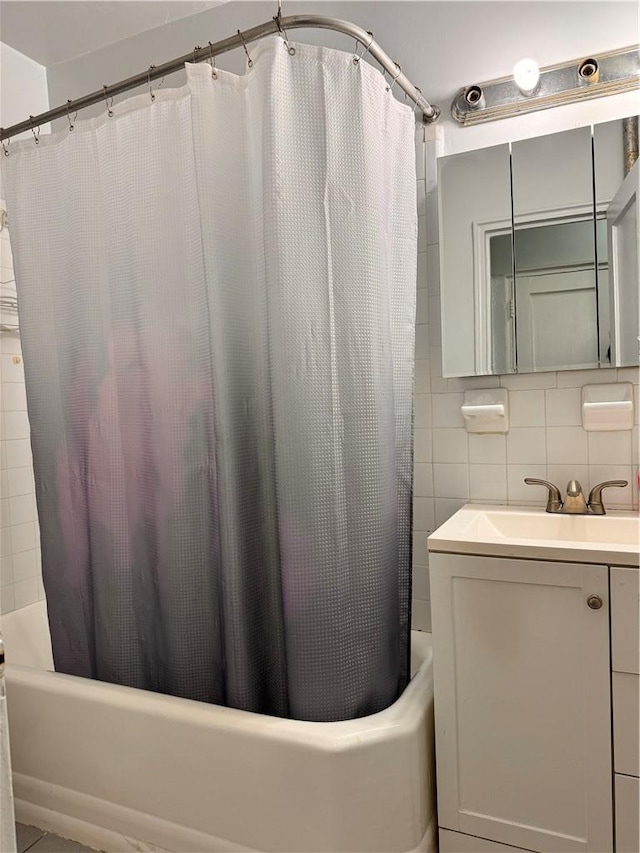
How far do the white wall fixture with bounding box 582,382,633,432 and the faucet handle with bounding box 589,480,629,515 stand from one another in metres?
0.15

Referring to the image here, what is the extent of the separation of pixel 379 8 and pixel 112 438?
1.54 meters

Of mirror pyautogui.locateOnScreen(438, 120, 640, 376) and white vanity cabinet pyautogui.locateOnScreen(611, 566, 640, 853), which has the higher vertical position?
mirror pyautogui.locateOnScreen(438, 120, 640, 376)

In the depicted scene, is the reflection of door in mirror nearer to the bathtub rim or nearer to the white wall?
the bathtub rim

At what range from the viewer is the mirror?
63.5 inches

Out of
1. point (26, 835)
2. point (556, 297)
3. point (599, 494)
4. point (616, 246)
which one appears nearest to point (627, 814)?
point (599, 494)

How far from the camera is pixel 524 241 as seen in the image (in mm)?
1714

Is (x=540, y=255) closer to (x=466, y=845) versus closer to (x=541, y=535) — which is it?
(x=541, y=535)

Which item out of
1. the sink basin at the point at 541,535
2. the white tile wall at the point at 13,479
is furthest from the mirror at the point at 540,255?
the white tile wall at the point at 13,479

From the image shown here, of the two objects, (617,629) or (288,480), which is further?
(288,480)

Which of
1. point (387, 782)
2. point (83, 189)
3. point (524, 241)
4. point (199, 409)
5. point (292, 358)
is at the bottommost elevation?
point (387, 782)

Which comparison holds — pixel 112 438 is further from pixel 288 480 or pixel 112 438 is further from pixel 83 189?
pixel 83 189

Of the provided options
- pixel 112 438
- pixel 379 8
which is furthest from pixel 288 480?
pixel 379 8

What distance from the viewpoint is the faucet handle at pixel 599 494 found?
64.4 inches

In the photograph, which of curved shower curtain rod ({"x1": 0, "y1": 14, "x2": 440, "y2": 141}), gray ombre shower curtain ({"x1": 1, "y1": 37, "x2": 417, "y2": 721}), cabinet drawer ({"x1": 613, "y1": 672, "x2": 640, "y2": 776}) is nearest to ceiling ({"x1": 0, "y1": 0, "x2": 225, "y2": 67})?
curved shower curtain rod ({"x1": 0, "y1": 14, "x2": 440, "y2": 141})
